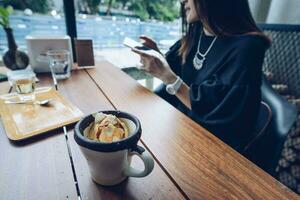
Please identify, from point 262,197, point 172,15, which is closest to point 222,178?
point 262,197

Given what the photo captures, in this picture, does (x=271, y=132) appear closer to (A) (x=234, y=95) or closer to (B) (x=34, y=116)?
(A) (x=234, y=95)

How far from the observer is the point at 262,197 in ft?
1.39

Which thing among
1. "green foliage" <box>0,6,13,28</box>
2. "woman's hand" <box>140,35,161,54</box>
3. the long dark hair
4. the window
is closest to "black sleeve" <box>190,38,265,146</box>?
the long dark hair

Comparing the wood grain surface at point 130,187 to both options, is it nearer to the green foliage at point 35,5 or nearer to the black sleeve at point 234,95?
the black sleeve at point 234,95

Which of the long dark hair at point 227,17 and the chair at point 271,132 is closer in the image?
the chair at point 271,132

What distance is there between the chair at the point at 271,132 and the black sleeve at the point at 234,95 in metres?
0.05

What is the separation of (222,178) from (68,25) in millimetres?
1463

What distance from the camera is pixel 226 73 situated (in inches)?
33.8

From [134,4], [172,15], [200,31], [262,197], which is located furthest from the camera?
[172,15]

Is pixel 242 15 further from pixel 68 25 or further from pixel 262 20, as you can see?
pixel 68 25

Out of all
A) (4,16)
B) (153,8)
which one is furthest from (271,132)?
(153,8)

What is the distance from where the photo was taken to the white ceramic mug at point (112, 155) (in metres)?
0.37

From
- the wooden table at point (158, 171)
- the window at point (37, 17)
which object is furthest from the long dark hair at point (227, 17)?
the window at point (37, 17)

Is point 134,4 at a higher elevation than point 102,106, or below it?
higher
